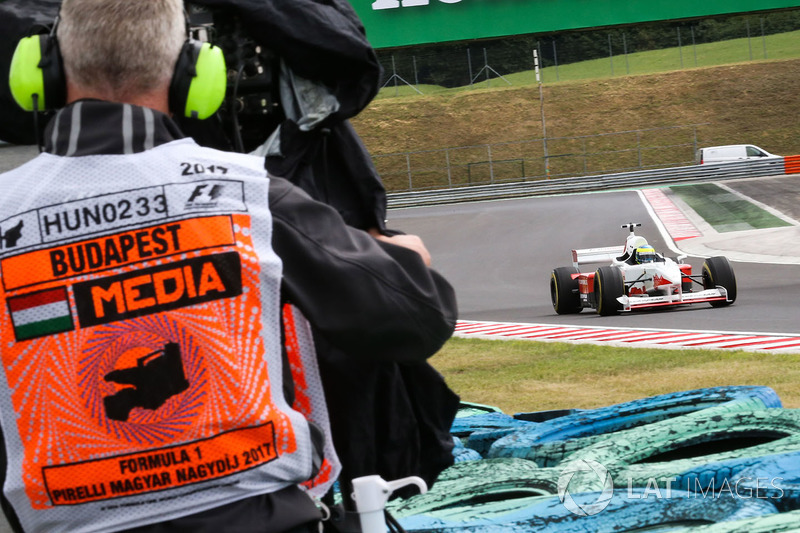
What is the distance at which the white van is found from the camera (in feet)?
126

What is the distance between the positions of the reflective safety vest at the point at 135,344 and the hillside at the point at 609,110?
4490cm

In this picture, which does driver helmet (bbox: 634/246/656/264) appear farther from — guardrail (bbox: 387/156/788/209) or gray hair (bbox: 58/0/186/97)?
guardrail (bbox: 387/156/788/209)

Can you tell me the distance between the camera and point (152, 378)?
1485mm

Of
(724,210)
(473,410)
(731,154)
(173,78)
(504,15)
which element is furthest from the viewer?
(504,15)

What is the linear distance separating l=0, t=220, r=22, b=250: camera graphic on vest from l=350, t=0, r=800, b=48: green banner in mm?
47166

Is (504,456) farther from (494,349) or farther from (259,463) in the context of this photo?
(494,349)

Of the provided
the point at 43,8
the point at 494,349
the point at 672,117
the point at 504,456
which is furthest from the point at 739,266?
the point at 672,117

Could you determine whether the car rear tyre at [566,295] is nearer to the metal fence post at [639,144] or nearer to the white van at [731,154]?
the white van at [731,154]

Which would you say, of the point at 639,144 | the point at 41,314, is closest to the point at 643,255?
the point at 41,314

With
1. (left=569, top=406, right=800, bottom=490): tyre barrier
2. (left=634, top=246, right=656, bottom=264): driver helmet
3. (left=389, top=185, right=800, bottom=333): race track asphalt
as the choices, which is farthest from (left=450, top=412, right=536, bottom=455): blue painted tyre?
(left=634, top=246, right=656, bottom=264): driver helmet

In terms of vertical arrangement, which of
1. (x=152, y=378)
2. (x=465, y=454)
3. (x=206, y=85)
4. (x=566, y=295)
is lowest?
(x=566, y=295)

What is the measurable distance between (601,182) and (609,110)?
9505 mm

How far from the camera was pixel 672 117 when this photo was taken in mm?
46406

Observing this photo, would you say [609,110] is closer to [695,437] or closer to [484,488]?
[695,437]
